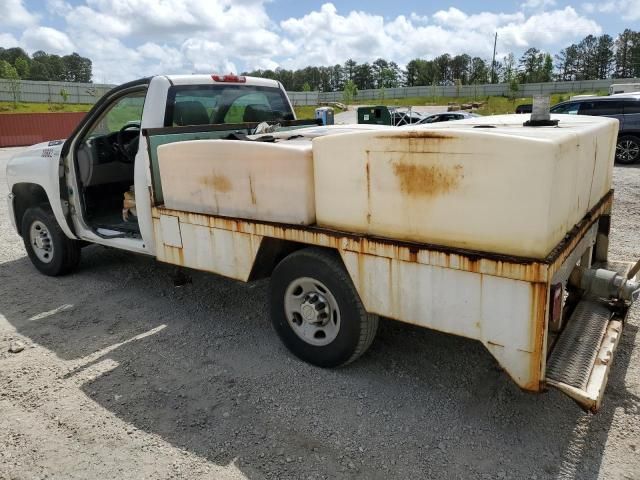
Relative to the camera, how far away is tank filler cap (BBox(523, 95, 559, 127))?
135 inches

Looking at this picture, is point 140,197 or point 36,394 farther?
point 140,197

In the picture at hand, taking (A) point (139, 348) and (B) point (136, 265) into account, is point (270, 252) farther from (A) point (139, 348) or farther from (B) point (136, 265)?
(B) point (136, 265)

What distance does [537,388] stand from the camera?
2592 mm

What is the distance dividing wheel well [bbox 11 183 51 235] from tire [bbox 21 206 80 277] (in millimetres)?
144

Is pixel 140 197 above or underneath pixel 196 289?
above

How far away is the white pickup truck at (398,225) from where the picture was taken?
2.54m

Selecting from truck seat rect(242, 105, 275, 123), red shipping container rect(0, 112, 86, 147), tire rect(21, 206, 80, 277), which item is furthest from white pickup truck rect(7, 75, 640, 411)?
red shipping container rect(0, 112, 86, 147)

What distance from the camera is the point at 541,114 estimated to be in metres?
3.51

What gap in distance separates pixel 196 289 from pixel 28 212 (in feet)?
7.32

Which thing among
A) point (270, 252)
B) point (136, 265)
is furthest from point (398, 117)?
point (270, 252)

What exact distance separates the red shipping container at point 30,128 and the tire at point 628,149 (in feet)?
76.1

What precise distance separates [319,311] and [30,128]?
28.7m

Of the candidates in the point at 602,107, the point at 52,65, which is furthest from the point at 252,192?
the point at 52,65

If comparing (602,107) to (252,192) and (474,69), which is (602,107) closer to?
(252,192)
